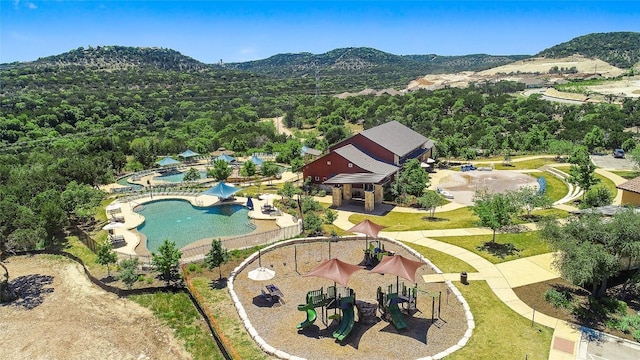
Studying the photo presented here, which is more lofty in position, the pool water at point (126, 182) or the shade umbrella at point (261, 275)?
the shade umbrella at point (261, 275)

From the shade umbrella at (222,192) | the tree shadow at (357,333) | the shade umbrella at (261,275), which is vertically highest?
the shade umbrella at (222,192)

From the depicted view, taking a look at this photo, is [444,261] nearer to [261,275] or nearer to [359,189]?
[261,275]

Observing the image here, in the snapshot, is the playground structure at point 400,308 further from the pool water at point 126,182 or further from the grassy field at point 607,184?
the pool water at point 126,182

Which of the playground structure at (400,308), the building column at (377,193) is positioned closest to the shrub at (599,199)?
the building column at (377,193)

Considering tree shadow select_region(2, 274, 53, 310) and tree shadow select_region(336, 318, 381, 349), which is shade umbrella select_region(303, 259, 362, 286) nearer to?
tree shadow select_region(336, 318, 381, 349)

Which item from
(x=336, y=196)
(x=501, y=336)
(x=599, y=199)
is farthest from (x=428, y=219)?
(x=501, y=336)

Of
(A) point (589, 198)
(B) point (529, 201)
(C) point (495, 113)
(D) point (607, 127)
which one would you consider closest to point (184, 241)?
(B) point (529, 201)
